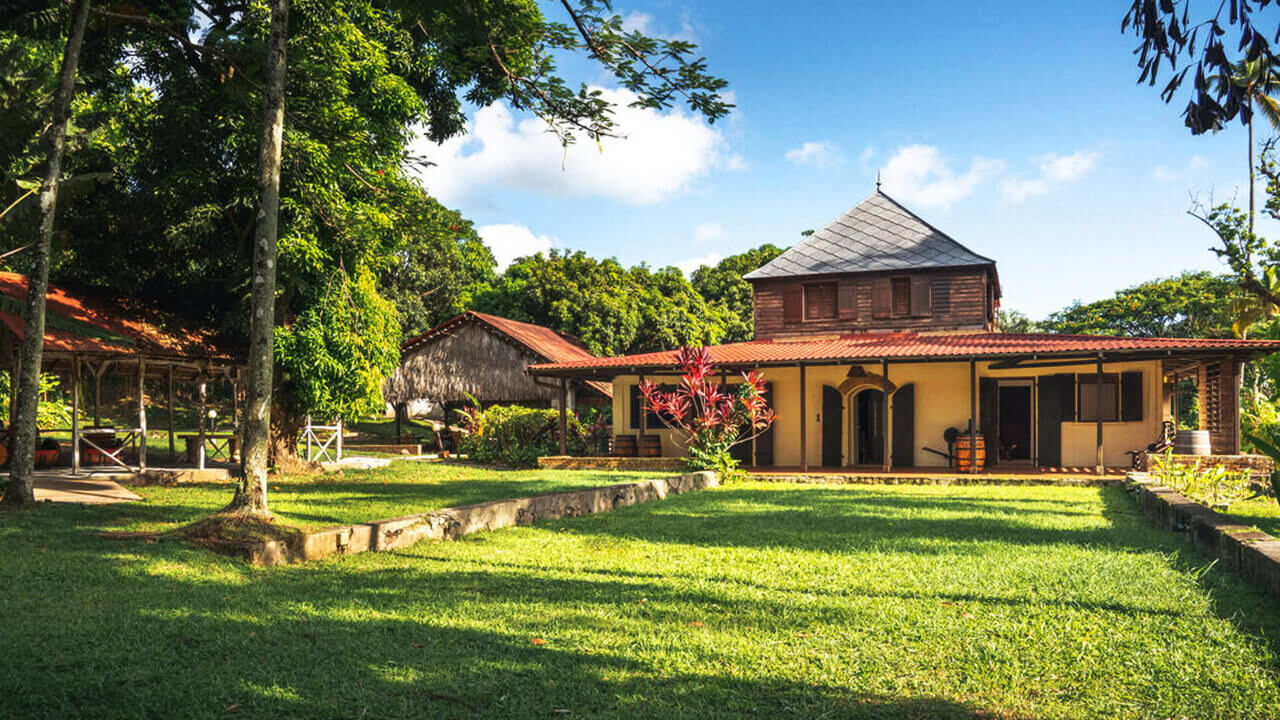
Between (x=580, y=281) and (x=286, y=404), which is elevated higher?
(x=580, y=281)

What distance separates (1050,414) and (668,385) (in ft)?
29.1

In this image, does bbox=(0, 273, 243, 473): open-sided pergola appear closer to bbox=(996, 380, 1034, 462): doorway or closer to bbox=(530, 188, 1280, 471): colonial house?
bbox=(530, 188, 1280, 471): colonial house

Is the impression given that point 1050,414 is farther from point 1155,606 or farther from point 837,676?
point 837,676

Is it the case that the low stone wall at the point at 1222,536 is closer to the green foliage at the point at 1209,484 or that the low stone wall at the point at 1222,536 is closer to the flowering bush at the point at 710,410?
the green foliage at the point at 1209,484

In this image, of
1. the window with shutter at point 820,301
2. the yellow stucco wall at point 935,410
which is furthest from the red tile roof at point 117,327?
the window with shutter at point 820,301

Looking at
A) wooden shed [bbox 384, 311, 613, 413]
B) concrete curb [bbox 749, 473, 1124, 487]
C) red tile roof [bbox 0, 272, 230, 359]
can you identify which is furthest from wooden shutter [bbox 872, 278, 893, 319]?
red tile roof [bbox 0, 272, 230, 359]

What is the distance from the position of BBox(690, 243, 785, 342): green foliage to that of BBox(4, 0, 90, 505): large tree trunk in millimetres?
27030

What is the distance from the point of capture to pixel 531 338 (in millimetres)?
26344

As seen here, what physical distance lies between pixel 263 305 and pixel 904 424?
1477cm

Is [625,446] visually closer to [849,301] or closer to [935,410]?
[935,410]

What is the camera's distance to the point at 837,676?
351 centimetres

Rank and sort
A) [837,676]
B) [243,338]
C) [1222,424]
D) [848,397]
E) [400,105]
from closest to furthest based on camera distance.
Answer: [837,676]
[400,105]
[243,338]
[1222,424]
[848,397]

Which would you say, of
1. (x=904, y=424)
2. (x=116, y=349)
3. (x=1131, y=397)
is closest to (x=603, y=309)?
(x=904, y=424)

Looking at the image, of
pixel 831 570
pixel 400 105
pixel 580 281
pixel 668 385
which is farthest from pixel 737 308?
pixel 831 570
